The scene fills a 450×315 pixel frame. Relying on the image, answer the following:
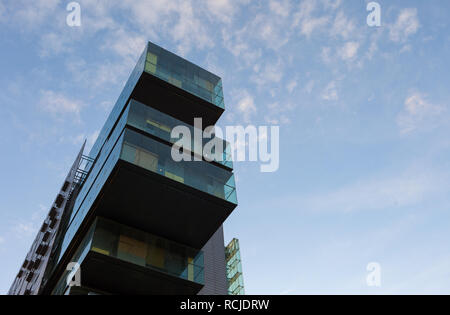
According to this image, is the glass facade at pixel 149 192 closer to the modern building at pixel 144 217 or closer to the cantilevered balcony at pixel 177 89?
the modern building at pixel 144 217

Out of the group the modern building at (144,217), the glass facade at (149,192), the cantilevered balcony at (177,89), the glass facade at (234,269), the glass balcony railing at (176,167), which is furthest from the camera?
the glass facade at (234,269)

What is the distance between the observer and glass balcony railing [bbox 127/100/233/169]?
20.6 meters

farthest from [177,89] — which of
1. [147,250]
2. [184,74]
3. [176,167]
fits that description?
[147,250]

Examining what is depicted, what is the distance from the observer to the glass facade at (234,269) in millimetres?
28625

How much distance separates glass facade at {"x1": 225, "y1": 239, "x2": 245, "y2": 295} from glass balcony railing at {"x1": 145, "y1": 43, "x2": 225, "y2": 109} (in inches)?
422

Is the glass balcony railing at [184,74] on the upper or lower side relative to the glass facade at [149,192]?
upper

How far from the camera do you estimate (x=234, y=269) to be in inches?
1166

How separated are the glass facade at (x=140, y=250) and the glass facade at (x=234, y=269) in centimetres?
980
